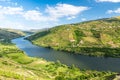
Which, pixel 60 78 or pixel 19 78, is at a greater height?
pixel 19 78

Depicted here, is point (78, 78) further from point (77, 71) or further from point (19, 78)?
point (19, 78)

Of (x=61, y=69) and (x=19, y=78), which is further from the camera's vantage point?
(x=61, y=69)

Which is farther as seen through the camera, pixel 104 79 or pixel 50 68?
pixel 50 68

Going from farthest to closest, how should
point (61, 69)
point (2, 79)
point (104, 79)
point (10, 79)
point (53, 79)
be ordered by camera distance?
point (61, 69), point (53, 79), point (104, 79), point (10, 79), point (2, 79)

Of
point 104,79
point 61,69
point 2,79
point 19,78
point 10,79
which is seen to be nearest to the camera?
point 2,79

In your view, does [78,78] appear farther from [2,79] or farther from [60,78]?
[2,79]

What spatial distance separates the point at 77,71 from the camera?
632 ft

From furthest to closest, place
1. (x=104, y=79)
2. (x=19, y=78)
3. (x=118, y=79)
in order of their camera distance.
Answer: (x=104, y=79) → (x=118, y=79) → (x=19, y=78)

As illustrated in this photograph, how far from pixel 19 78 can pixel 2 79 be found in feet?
53.0

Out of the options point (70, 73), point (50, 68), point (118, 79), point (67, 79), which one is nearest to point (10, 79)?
point (118, 79)

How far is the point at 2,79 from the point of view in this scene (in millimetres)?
84375

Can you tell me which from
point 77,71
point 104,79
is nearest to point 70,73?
point 77,71

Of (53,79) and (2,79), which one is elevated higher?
(2,79)

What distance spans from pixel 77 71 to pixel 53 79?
4939 centimetres
